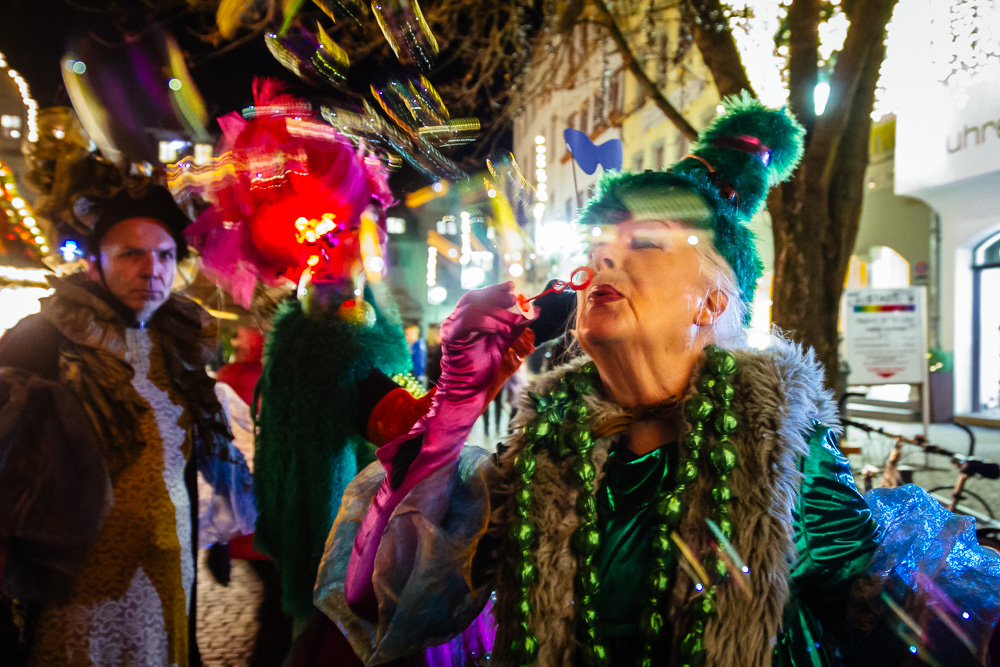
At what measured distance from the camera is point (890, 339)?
6668 millimetres

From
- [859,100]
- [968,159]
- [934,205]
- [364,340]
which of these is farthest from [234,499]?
[934,205]

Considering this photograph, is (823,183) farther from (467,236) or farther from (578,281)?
(578,281)

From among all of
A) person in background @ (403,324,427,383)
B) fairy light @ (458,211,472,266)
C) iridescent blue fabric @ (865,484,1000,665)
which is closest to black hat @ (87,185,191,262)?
fairy light @ (458,211,472,266)

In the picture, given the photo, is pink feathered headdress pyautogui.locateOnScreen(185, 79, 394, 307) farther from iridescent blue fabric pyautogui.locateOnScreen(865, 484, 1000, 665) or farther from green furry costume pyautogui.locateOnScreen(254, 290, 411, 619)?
iridescent blue fabric pyautogui.locateOnScreen(865, 484, 1000, 665)

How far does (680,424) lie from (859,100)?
3.33 metres

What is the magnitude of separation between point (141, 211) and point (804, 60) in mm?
3385

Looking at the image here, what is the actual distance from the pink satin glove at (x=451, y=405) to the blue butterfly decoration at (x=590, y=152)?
0.47 meters

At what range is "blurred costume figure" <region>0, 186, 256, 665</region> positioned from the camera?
2.05 m

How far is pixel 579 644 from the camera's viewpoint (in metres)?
1.27

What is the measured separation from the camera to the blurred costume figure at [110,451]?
205cm

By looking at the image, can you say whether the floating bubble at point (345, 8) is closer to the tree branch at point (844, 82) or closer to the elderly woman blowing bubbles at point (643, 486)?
the elderly woman blowing bubbles at point (643, 486)

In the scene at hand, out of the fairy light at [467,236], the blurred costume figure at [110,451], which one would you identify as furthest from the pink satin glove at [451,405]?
the blurred costume figure at [110,451]

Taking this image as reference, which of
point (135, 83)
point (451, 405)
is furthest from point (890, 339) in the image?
point (135, 83)

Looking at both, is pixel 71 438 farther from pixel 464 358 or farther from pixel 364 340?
pixel 464 358
